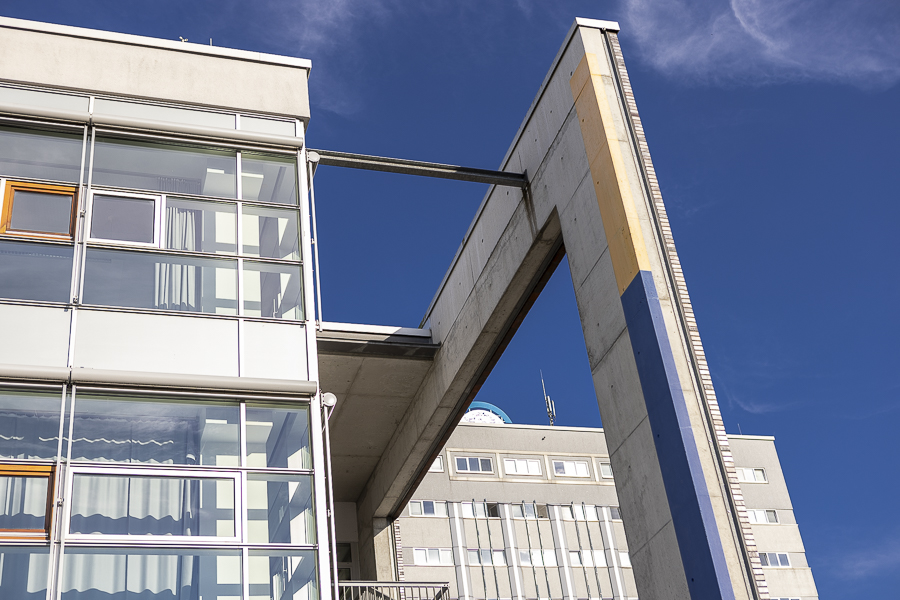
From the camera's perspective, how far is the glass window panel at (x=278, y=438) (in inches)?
413

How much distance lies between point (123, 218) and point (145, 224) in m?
0.28

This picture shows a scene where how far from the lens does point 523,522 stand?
88.3 ft

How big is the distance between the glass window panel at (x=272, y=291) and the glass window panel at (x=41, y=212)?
7.48 ft

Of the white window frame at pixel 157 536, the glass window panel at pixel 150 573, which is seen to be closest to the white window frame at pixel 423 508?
the white window frame at pixel 157 536

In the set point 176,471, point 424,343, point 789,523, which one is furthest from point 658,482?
point 789,523

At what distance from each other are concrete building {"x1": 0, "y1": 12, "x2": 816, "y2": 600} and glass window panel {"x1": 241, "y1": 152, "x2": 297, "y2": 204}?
0.10 feet

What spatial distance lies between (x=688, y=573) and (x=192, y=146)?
8.47 meters

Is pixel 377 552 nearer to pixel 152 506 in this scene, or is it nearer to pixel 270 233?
pixel 270 233

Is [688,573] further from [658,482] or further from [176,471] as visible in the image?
[176,471]

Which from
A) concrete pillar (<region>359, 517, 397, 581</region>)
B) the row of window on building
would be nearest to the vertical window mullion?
concrete pillar (<region>359, 517, 397, 581</region>)

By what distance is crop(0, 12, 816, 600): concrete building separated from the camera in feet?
32.0

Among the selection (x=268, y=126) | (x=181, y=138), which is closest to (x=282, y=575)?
(x=181, y=138)

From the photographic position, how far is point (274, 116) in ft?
45.0

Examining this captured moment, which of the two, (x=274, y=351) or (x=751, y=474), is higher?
(x=751, y=474)
